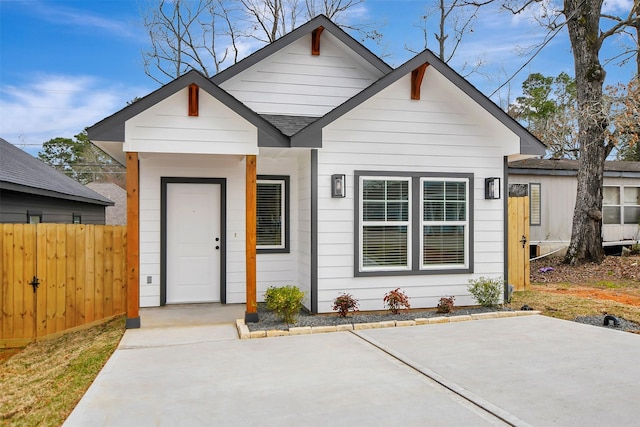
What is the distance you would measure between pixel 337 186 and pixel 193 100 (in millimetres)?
2412

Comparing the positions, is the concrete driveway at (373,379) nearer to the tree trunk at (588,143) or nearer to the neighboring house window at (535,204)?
the tree trunk at (588,143)

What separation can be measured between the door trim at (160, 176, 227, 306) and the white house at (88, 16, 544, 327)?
0.06 feet


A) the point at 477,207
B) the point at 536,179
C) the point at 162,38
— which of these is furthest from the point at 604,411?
the point at 162,38

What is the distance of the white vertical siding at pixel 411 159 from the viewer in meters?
7.42

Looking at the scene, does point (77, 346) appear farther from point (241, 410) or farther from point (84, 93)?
point (84, 93)

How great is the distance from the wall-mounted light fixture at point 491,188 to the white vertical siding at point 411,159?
73 millimetres

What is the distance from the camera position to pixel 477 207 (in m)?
7.99

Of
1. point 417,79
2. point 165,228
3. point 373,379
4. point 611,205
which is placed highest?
point 417,79

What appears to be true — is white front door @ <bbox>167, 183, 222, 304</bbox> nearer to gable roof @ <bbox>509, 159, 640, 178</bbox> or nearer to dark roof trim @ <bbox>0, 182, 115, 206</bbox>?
dark roof trim @ <bbox>0, 182, 115, 206</bbox>

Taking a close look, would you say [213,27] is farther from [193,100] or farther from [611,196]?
[611,196]

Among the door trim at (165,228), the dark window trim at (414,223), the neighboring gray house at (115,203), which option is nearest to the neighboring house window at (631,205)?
the dark window trim at (414,223)

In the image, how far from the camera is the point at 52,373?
17.5 feet

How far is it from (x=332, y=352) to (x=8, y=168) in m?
9.02

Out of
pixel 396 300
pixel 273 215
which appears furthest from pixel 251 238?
pixel 396 300
